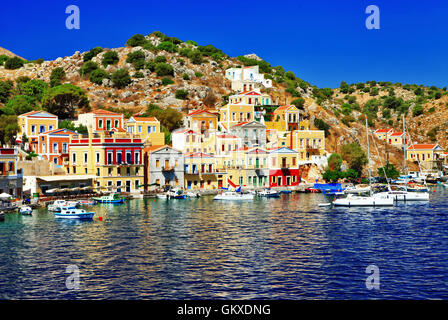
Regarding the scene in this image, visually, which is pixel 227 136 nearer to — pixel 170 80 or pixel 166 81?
pixel 166 81

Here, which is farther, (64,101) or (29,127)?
(64,101)

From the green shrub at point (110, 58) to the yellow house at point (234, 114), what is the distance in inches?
2044

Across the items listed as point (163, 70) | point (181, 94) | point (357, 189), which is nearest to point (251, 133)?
point (357, 189)

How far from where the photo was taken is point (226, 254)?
39.8m

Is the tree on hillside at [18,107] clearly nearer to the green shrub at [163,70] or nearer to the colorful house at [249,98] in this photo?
the green shrub at [163,70]

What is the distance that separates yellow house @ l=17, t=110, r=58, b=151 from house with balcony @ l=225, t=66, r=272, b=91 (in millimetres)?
60649

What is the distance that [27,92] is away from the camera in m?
128

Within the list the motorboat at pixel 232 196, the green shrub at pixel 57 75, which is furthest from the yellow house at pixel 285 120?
the green shrub at pixel 57 75

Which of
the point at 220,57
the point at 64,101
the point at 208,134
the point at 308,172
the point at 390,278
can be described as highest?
the point at 220,57

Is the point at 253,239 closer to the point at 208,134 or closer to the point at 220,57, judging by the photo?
the point at 208,134

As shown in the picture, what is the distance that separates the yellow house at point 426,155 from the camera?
5487 inches

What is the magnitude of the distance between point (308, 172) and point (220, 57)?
236 ft

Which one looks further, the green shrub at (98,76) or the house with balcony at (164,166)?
→ the green shrub at (98,76)

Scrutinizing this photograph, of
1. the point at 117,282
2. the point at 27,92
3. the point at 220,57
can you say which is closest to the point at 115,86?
the point at 27,92
